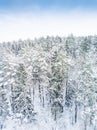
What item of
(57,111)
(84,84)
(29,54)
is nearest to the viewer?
(84,84)

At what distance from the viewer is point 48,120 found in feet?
127

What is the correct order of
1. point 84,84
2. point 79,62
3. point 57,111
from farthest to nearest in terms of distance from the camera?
point 79,62 → point 57,111 → point 84,84

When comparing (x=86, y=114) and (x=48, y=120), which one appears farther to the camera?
(x=48, y=120)

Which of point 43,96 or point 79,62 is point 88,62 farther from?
point 43,96

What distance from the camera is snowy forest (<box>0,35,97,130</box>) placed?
35562 mm

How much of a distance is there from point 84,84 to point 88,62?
374 centimetres

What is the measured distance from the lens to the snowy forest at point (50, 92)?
3556 cm

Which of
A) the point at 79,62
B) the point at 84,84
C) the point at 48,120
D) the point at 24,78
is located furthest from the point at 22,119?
the point at 79,62

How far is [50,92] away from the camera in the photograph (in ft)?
123

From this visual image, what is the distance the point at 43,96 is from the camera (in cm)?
4419

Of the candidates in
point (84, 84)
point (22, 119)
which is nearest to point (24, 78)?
point (22, 119)

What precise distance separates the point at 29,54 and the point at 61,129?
52.7 feet

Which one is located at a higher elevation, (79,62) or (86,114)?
(79,62)

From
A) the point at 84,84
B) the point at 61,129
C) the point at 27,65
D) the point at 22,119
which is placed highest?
the point at 27,65
